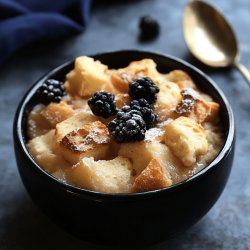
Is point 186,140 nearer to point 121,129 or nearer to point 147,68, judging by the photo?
point 121,129

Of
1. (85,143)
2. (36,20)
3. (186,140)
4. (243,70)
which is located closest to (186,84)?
(186,140)

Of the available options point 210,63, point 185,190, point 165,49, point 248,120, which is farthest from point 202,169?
point 165,49

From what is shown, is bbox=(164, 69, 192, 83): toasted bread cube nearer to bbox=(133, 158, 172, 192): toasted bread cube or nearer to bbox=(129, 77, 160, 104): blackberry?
bbox=(129, 77, 160, 104): blackberry

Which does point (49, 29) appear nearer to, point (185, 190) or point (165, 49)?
point (165, 49)

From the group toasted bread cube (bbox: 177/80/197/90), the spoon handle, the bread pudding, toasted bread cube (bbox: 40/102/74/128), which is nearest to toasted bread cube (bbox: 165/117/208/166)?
the bread pudding

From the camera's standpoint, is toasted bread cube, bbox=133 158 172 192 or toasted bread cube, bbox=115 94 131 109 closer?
toasted bread cube, bbox=133 158 172 192
